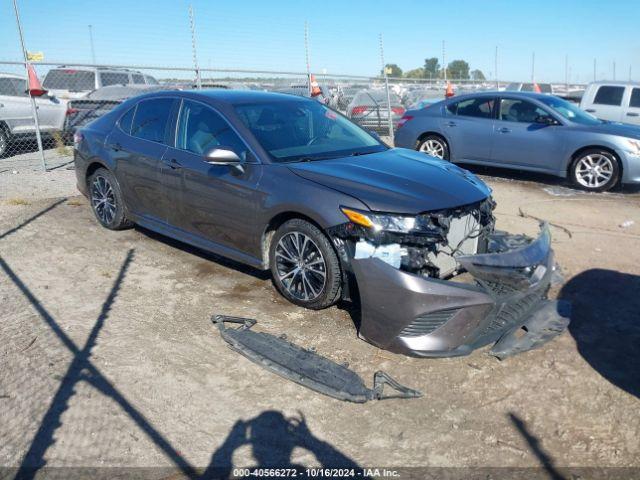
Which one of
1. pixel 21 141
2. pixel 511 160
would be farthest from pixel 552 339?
pixel 21 141

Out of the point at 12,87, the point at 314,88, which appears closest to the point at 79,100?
the point at 12,87

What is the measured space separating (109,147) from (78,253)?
→ 1.17 m

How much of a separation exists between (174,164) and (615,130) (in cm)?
724

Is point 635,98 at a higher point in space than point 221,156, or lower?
lower

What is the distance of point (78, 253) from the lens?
6.05 metres

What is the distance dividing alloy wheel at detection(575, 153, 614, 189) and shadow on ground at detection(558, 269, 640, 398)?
434 centimetres

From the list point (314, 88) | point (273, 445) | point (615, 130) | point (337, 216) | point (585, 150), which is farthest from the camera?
point (314, 88)

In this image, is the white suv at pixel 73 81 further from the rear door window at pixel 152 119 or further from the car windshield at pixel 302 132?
the car windshield at pixel 302 132

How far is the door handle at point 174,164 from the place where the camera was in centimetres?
534

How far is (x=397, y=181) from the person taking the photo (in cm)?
435

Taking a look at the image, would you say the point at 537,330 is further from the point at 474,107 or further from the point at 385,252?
the point at 474,107

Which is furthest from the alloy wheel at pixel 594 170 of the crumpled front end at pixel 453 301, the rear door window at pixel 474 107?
the crumpled front end at pixel 453 301

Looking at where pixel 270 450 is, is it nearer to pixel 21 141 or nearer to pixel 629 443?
pixel 629 443

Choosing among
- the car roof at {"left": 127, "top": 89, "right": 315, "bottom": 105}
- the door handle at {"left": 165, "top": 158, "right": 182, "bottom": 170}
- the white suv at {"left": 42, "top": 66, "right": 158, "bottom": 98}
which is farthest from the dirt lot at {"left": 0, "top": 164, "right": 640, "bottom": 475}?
the white suv at {"left": 42, "top": 66, "right": 158, "bottom": 98}
